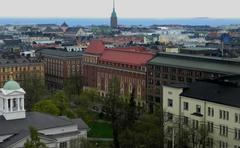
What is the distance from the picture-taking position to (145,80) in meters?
112

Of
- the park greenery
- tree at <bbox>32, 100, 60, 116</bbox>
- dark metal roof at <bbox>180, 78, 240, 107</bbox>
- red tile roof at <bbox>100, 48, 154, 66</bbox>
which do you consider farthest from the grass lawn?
red tile roof at <bbox>100, 48, 154, 66</bbox>

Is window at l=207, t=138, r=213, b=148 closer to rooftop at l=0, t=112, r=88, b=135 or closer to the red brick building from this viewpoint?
rooftop at l=0, t=112, r=88, b=135

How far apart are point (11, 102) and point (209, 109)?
23.2 metres

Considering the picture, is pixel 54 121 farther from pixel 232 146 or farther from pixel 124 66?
pixel 124 66

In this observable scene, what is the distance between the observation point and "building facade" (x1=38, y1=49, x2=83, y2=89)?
14062 cm

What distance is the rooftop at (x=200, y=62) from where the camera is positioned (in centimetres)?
8775

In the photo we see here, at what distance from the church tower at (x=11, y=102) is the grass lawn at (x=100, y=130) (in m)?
21.0

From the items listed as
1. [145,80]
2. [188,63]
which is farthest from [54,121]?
[145,80]

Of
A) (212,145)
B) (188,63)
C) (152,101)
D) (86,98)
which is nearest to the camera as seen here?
(212,145)

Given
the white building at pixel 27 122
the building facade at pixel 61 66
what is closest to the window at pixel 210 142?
the white building at pixel 27 122

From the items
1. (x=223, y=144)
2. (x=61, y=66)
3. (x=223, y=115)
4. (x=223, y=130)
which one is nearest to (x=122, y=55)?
(x=61, y=66)

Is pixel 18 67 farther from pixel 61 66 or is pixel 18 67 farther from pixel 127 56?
pixel 127 56

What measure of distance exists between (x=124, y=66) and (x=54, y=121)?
57.8 m

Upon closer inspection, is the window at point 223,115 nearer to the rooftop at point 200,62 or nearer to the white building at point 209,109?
the white building at point 209,109
